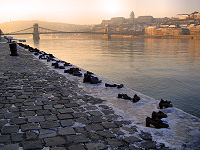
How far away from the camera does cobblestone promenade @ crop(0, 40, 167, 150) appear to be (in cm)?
292

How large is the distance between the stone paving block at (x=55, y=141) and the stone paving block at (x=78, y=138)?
10 cm

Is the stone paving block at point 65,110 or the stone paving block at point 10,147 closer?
the stone paving block at point 10,147

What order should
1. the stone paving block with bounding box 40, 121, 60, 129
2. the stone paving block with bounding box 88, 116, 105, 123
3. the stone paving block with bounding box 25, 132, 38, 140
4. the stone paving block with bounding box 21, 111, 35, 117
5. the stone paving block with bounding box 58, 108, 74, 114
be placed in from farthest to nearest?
the stone paving block with bounding box 58, 108, 74, 114
the stone paving block with bounding box 21, 111, 35, 117
the stone paving block with bounding box 88, 116, 105, 123
the stone paving block with bounding box 40, 121, 60, 129
the stone paving block with bounding box 25, 132, 38, 140

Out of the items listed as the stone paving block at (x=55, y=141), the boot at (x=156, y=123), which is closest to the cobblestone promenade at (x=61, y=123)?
the stone paving block at (x=55, y=141)

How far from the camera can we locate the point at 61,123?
11.8ft

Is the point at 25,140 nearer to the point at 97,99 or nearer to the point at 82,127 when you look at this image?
the point at 82,127

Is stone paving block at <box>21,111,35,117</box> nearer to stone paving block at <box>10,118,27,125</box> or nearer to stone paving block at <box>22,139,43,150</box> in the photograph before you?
stone paving block at <box>10,118,27,125</box>

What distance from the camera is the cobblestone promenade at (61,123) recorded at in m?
2.92

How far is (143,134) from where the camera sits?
10.6ft

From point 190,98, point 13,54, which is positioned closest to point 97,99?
point 190,98

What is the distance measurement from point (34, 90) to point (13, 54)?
961cm

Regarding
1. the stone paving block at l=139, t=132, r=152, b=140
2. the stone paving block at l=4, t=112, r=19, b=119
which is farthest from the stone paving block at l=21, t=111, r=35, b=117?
the stone paving block at l=139, t=132, r=152, b=140

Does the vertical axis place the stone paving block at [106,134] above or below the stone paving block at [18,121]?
below

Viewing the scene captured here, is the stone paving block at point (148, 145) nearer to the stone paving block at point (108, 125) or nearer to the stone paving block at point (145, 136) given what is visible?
the stone paving block at point (145, 136)
